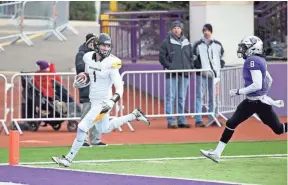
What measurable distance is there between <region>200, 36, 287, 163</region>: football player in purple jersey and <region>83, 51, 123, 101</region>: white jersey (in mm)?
1594

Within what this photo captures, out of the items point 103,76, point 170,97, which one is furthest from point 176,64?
point 103,76

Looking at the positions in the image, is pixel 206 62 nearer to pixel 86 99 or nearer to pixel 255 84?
pixel 86 99

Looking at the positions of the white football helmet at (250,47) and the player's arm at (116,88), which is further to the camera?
the white football helmet at (250,47)

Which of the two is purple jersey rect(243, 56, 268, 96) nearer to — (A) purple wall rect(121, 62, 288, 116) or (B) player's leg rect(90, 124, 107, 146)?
(B) player's leg rect(90, 124, 107, 146)

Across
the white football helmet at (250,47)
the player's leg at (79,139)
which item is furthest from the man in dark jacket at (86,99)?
the white football helmet at (250,47)

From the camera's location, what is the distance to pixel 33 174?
44.1 ft

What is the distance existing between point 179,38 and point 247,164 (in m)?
Result: 6.00

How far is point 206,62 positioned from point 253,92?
6.10 meters

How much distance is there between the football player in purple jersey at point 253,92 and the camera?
14.4 meters

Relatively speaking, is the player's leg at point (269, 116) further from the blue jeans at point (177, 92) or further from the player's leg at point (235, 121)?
the blue jeans at point (177, 92)

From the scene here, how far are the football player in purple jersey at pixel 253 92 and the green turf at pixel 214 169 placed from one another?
0.36 meters

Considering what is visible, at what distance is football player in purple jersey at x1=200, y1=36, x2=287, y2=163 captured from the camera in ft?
47.4

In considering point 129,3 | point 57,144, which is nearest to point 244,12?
point 129,3

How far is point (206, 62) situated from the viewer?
67.6 ft
